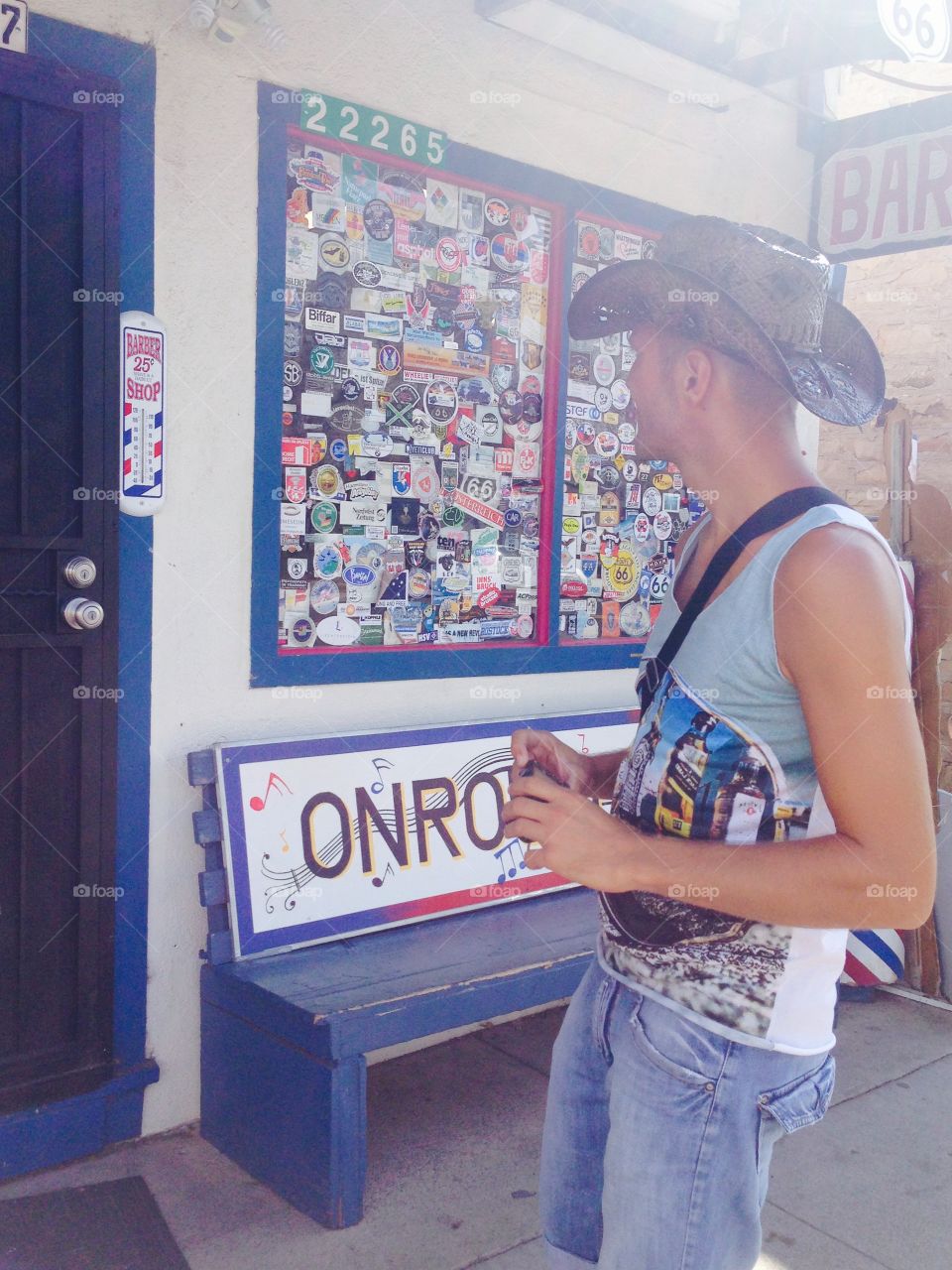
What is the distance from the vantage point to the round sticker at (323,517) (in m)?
3.72

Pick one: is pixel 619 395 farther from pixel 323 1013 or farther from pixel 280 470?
pixel 323 1013

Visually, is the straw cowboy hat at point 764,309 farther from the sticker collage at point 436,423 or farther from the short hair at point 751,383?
the sticker collage at point 436,423

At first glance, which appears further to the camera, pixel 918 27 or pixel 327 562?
pixel 918 27

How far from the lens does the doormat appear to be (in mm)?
2713

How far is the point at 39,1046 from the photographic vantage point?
10.3ft

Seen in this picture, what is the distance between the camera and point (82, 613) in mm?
3072

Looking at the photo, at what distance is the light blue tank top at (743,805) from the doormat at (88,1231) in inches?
75.3

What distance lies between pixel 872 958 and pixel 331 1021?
9.01 ft

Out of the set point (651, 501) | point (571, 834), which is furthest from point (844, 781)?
point (651, 501)

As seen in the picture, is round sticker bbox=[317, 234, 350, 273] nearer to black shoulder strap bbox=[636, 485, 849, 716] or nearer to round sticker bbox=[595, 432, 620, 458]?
round sticker bbox=[595, 432, 620, 458]

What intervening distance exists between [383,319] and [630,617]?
5.40ft

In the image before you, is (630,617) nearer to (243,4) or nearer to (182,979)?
(182,979)

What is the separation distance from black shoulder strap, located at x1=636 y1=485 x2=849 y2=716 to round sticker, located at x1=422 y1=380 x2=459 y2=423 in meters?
2.51

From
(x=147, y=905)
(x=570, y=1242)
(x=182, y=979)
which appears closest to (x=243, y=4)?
(x=147, y=905)
